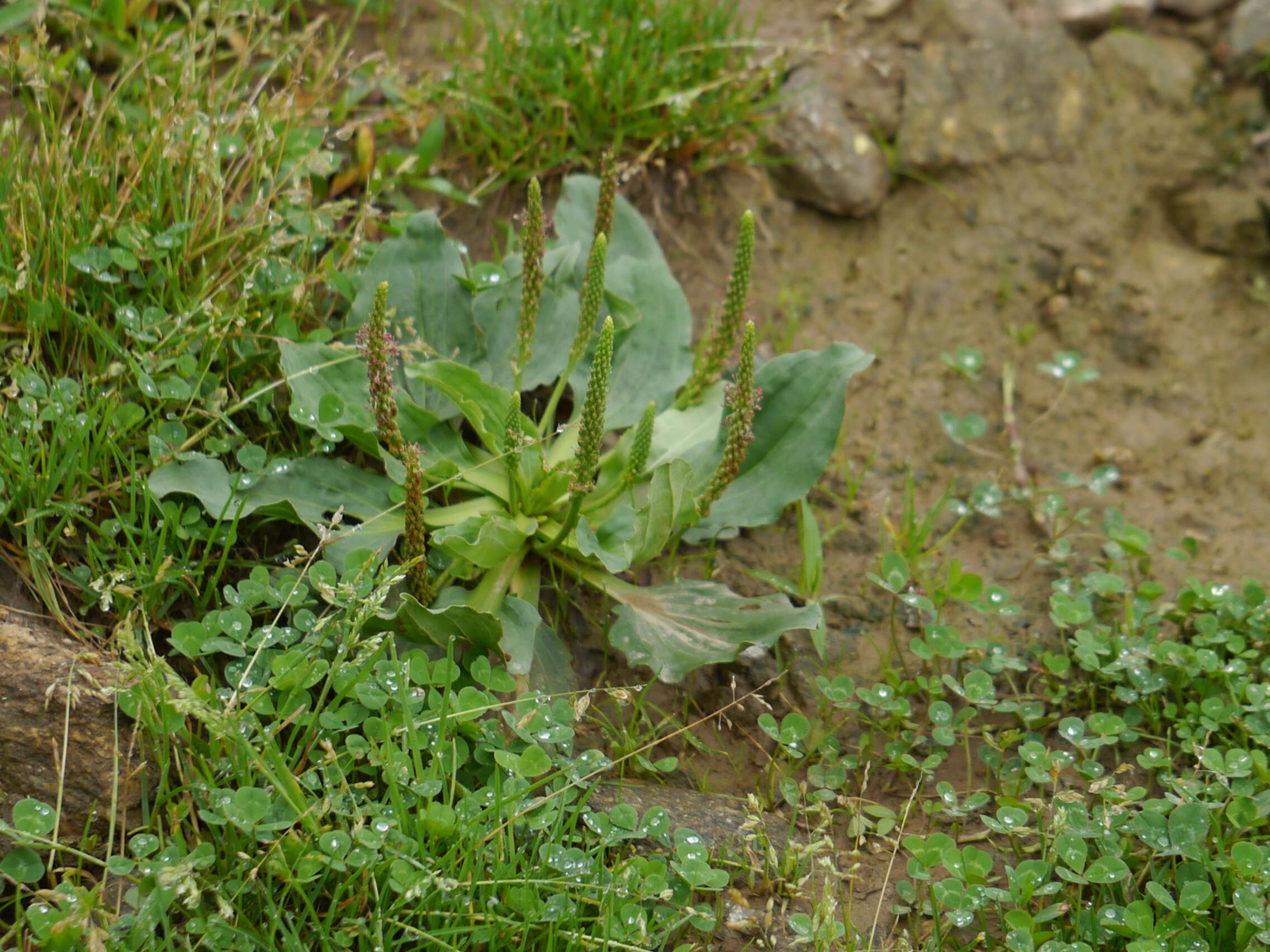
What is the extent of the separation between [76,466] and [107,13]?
181 centimetres

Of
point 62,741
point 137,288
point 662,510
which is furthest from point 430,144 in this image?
point 62,741

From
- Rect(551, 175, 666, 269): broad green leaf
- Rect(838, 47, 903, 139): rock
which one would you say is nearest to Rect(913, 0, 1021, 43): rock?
Rect(838, 47, 903, 139): rock

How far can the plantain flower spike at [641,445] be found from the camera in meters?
2.45

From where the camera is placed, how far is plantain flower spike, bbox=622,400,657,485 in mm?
2453

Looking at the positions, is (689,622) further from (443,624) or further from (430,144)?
(430,144)

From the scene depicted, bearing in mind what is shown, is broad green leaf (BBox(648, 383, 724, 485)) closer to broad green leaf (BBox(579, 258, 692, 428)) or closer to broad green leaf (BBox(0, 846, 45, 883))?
→ broad green leaf (BBox(579, 258, 692, 428))

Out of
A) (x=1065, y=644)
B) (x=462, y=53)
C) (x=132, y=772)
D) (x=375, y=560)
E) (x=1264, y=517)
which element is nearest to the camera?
(x=132, y=772)

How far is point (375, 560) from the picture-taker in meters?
2.30

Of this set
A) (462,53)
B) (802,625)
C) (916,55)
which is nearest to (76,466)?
(802,625)

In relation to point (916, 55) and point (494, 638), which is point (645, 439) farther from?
point (916, 55)

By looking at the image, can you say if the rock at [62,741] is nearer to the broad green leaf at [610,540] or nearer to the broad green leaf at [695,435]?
the broad green leaf at [610,540]

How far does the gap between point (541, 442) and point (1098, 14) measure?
323 centimetres

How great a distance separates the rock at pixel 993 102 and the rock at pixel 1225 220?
1.66ft

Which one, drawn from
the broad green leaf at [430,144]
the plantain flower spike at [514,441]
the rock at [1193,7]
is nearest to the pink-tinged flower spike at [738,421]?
the plantain flower spike at [514,441]
